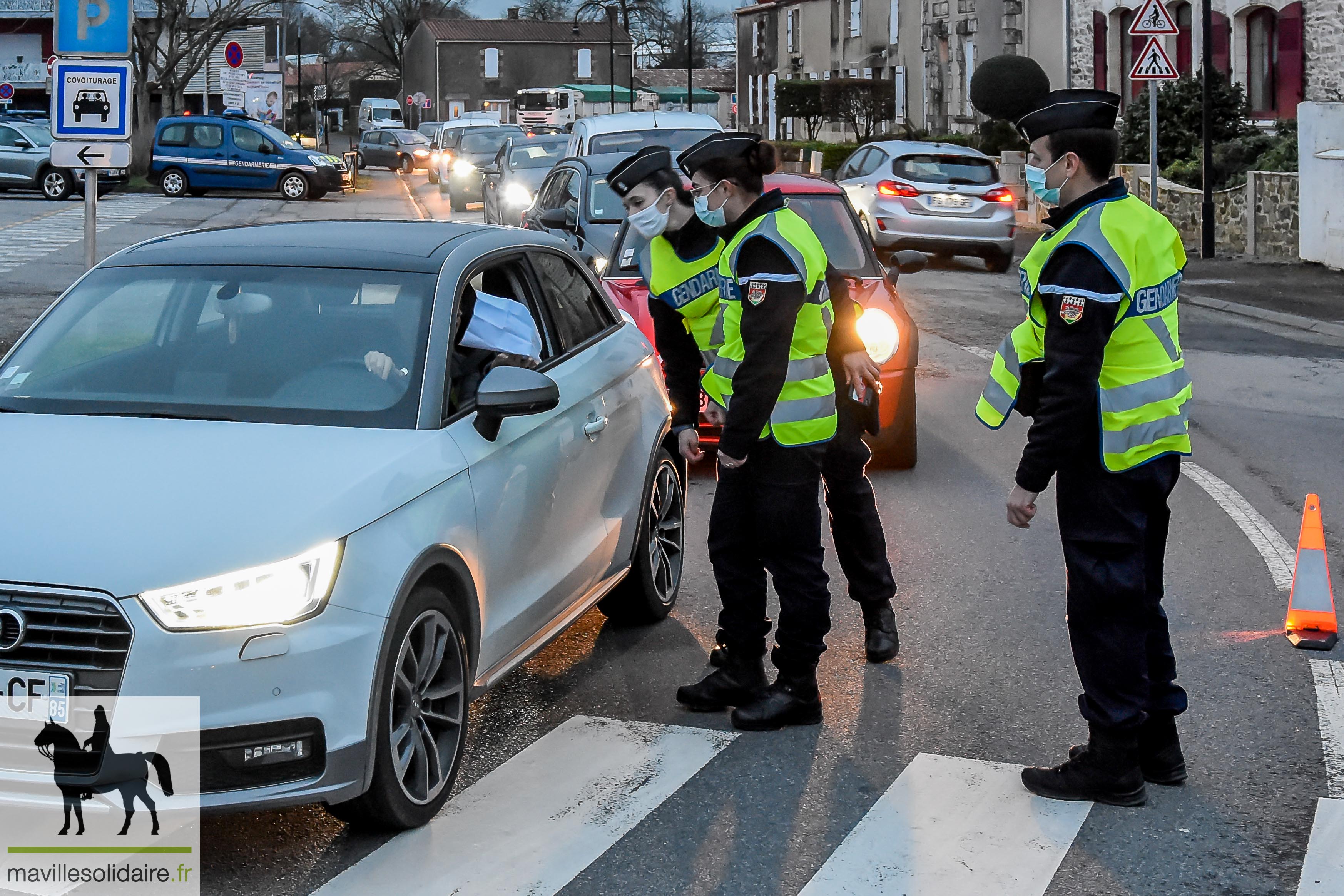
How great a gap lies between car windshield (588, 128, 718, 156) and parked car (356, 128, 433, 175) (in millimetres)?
41621

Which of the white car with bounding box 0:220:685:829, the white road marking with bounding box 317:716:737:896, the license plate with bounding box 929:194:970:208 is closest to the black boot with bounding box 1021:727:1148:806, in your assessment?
the white road marking with bounding box 317:716:737:896

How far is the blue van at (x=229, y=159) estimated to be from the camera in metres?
39.3

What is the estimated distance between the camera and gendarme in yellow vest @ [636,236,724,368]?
5.81 metres

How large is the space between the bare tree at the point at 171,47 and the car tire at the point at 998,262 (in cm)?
2648

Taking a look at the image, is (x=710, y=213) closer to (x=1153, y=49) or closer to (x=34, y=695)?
(x=34, y=695)

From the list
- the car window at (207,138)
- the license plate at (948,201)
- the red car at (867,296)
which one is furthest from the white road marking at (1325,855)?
the car window at (207,138)

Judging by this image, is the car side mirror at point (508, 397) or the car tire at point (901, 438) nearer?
the car side mirror at point (508, 397)

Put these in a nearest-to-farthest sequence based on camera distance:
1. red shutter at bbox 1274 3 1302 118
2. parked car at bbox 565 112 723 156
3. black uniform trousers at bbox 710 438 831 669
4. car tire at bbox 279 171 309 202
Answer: black uniform trousers at bbox 710 438 831 669, parked car at bbox 565 112 723 156, red shutter at bbox 1274 3 1302 118, car tire at bbox 279 171 309 202

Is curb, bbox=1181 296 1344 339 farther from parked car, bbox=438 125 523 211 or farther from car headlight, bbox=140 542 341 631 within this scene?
parked car, bbox=438 125 523 211

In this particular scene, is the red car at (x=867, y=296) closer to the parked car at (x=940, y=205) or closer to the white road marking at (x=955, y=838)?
the white road marking at (x=955, y=838)

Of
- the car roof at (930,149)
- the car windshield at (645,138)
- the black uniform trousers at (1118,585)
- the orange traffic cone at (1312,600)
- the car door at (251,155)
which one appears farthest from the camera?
the car door at (251,155)

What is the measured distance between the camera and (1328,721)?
216 inches

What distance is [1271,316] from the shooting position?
17.1m

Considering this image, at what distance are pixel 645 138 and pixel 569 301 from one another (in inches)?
513
